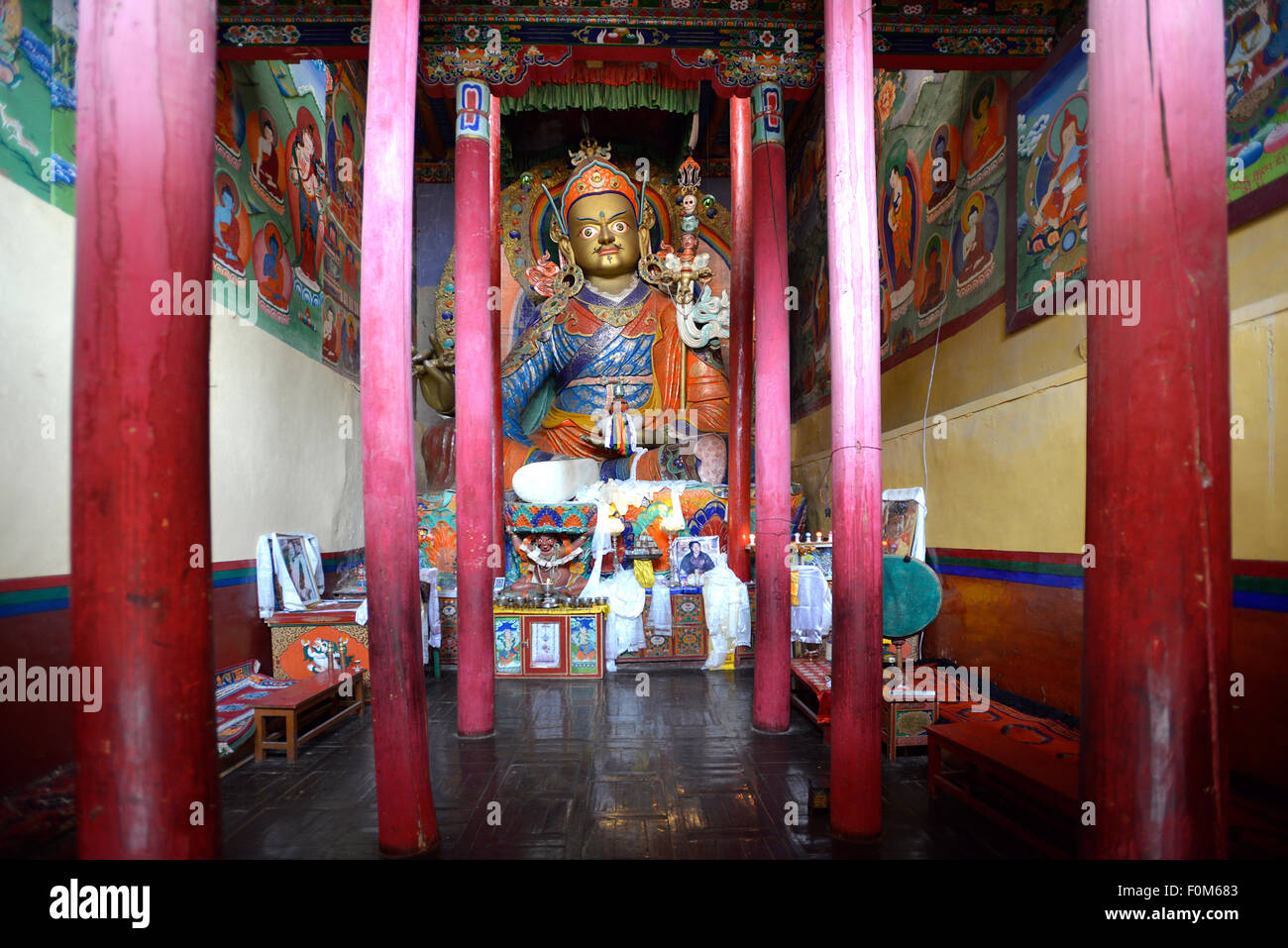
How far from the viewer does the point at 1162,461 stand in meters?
1.54

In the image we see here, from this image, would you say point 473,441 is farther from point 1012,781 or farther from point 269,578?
point 1012,781

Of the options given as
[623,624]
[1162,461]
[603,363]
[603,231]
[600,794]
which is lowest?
[600,794]

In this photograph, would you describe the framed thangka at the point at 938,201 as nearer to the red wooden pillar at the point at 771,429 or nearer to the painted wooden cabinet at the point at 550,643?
→ the red wooden pillar at the point at 771,429

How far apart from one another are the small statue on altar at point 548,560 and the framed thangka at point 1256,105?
608cm

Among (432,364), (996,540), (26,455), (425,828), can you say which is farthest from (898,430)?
(26,455)

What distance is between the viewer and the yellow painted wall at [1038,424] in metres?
2.88

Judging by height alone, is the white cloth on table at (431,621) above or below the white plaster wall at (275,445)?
below

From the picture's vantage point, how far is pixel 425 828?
276 centimetres

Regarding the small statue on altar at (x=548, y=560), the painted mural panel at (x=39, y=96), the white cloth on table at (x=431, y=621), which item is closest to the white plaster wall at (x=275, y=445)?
the painted mural panel at (x=39, y=96)

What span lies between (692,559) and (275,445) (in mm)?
4332

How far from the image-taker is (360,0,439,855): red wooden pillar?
2.70 meters

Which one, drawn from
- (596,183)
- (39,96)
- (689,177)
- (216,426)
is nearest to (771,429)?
(216,426)

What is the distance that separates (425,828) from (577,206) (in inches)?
334
